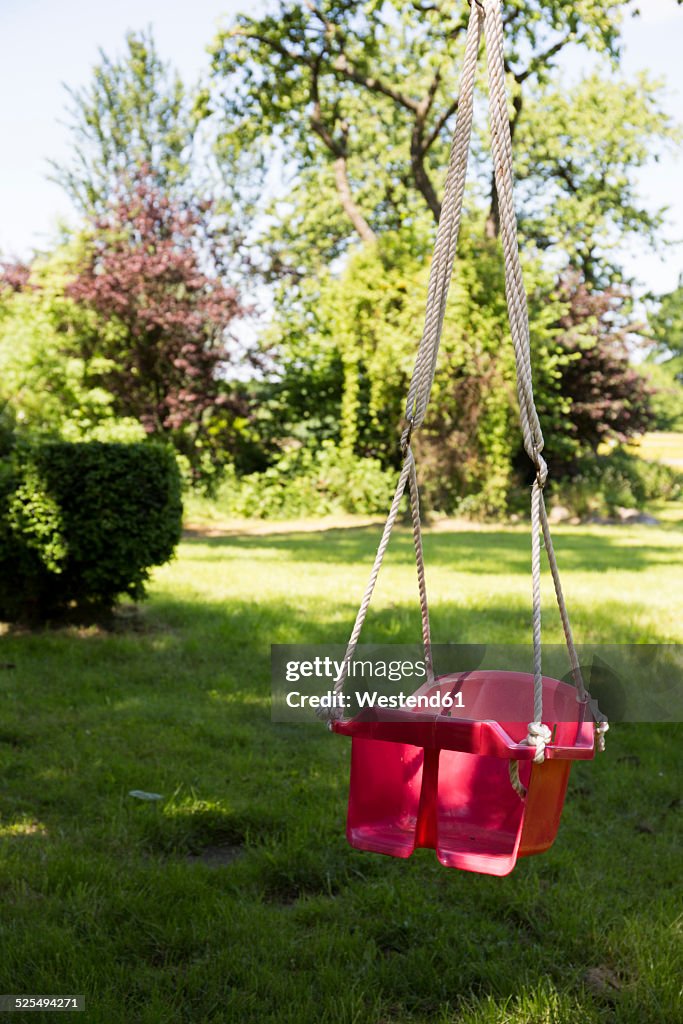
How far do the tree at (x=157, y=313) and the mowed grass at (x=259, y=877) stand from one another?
8.91m

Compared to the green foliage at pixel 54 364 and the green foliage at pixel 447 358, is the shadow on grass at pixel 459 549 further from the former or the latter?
the green foliage at pixel 54 364

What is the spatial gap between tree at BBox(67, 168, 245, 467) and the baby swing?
11.7 metres

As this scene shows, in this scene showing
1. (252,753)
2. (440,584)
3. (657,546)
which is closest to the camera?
(252,753)

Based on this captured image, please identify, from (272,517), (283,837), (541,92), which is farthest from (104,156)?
(283,837)

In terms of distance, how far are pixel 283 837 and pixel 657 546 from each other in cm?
825

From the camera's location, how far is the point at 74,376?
510 inches

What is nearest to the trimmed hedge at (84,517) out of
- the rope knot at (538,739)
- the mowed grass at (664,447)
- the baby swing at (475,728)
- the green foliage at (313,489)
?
the baby swing at (475,728)

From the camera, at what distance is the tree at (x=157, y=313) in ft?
43.5

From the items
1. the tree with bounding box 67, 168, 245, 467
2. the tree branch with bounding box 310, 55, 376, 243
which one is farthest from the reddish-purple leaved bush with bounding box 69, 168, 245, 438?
the tree branch with bounding box 310, 55, 376, 243

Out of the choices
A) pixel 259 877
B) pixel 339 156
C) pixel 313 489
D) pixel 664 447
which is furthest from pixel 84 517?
pixel 664 447

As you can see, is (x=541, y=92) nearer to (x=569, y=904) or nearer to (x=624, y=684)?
(x=624, y=684)

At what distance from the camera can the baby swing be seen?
1.68 metres

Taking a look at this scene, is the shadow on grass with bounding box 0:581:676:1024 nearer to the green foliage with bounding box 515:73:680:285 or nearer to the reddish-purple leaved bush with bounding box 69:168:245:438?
the reddish-purple leaved bush with bounding box 69:168:245:438

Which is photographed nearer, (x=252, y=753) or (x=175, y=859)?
(x=175, y=859)
